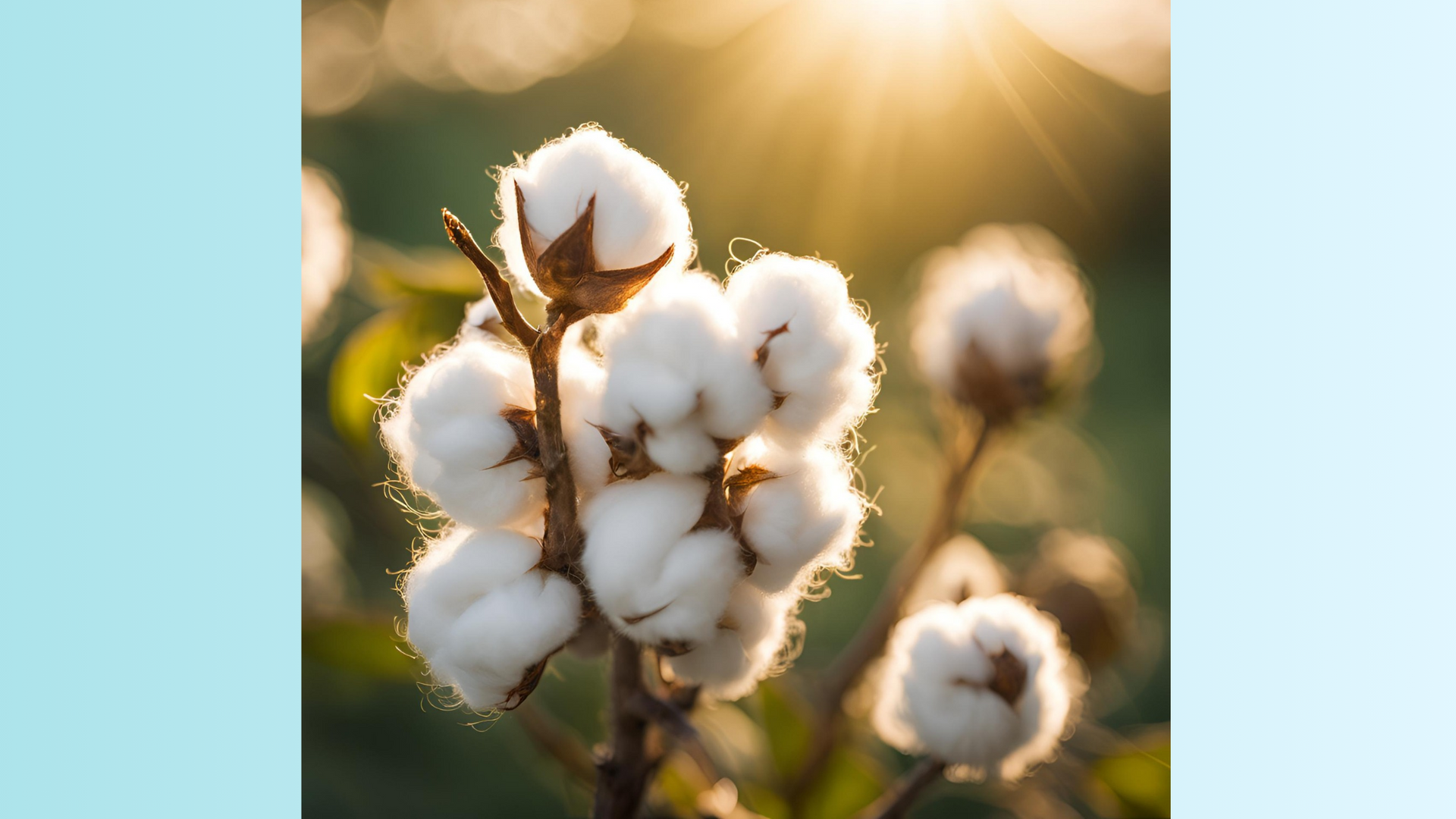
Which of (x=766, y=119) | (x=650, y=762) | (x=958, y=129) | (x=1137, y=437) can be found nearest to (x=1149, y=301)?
(x=1137, y=437)

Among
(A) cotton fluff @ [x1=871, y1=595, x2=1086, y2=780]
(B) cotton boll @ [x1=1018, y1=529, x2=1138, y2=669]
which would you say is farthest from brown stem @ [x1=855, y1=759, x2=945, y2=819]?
(B) cotton boll @ [x1=1018, y1=529, x2=1138, y2=669]

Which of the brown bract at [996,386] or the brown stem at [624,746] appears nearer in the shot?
the brown stem at [624,746]

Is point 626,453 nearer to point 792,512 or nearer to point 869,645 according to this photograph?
point 792,512

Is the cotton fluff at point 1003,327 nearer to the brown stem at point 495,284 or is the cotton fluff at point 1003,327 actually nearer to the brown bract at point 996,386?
the brown bract at point 996,386

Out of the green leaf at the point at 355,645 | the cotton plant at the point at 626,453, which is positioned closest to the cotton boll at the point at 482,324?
the cotton plant at the point at 626,453

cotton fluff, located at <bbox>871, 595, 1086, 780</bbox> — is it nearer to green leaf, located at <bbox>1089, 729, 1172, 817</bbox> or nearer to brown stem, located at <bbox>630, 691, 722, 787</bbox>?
brown stem, located at <bbox>630, 691, 722, 787</bbox>

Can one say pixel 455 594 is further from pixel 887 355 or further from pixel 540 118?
pixel 887 355
